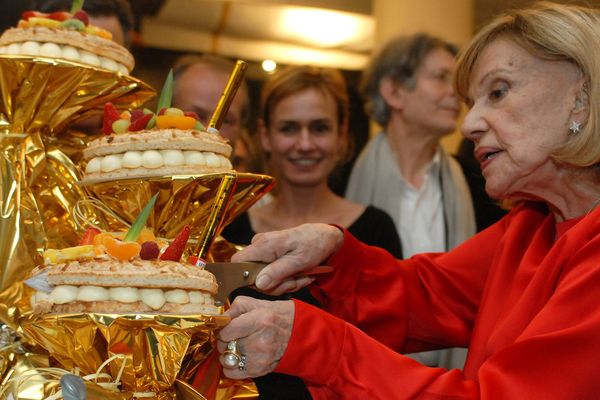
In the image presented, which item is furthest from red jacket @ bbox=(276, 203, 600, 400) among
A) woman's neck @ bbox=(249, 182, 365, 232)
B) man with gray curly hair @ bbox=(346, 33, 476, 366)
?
man with gray curly hair @ bbox=(346, 33, 476, 366)

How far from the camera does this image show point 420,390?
1332 millimetres

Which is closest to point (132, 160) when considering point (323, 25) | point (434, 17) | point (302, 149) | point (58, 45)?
point (58, 45)

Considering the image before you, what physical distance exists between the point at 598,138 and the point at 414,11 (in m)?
3.46

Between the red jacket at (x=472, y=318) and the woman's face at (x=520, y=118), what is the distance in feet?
0.43

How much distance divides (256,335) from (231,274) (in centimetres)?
16

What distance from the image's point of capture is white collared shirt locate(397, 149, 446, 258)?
118 inches

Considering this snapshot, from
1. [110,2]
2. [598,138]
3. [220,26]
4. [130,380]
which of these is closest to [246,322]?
[130,380]

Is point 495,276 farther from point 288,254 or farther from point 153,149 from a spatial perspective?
point 153,149

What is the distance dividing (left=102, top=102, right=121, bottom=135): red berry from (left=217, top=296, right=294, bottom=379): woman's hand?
357 millimetres

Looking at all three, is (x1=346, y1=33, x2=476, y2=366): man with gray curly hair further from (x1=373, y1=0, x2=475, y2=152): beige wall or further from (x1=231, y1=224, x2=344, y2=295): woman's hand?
(x1=373, y1=0, x2=475, y2=152): beige wall

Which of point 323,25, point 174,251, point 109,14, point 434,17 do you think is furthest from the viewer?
point 323,25

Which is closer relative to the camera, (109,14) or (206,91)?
(109,14)

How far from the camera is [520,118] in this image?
1.55 metres

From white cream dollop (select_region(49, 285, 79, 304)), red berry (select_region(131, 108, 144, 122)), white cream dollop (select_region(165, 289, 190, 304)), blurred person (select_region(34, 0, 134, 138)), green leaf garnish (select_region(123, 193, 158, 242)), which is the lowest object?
white cream dollop (select_region(165, 289, 190, 304))
